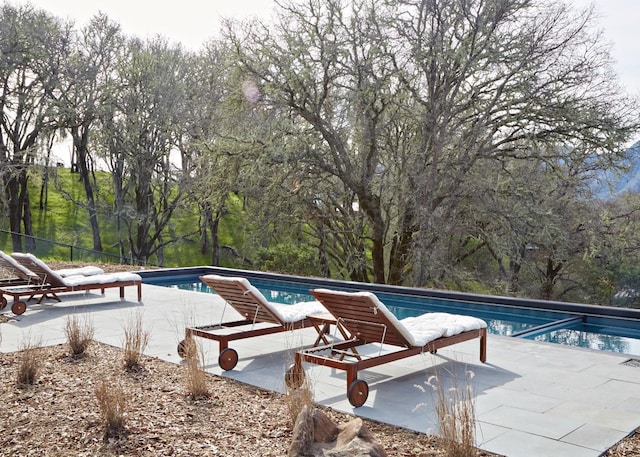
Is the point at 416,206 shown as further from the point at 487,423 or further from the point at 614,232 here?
the point at 487,423

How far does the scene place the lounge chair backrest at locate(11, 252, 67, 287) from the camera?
8.41 metres

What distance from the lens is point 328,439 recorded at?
10.2 feet

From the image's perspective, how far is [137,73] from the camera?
22156mm

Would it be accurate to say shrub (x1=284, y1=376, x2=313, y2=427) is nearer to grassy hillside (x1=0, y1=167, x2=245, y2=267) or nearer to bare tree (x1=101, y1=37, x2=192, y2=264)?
bare tree (x1=101, y1=37, x2=192, y2=264)

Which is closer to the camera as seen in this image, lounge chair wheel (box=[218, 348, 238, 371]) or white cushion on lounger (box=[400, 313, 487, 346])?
white cushion on lounger (box=[400, 313, 487, 346])

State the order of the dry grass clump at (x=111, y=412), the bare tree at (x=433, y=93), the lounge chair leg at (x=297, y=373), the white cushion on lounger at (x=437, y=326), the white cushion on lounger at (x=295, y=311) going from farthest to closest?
the bare tree at (x=433, y=93), the white cushion on lounger at (x=295, y=311), the white cushion on lounger at (x=437, y=326), the lounge chair leg at (x=297, y=373), the dry grass clump at (x=111, y=412)

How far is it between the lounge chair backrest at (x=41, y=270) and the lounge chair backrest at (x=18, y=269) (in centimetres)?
7

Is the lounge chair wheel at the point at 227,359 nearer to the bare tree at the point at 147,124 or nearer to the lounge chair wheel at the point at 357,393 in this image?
the lounge chair wheel at the point at 357,393

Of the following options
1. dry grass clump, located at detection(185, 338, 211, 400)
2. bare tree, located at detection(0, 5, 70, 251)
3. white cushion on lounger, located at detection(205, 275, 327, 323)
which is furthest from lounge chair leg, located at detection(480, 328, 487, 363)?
bare tree, located at detection(0, 5, 70, 251)

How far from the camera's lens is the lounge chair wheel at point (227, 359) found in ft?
17.1

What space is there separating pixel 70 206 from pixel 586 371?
1228 inches

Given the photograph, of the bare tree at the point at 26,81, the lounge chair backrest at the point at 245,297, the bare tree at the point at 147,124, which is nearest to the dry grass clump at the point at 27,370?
the lounge chair backrest at the point at 245,297

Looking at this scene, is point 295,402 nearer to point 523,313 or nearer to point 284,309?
point 284,309

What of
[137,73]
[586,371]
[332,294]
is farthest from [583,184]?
[137,73]
